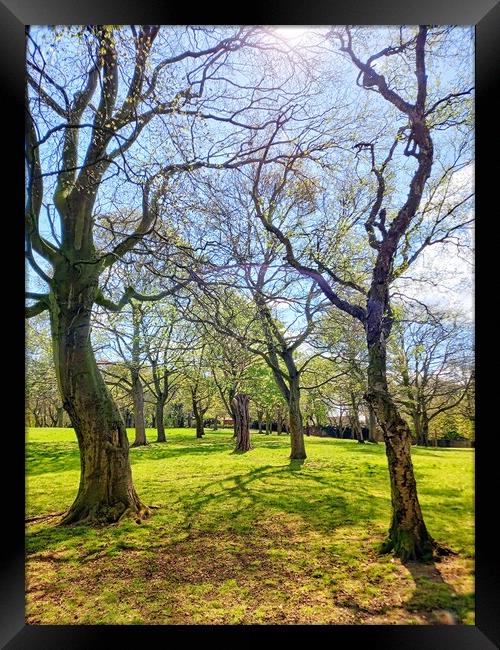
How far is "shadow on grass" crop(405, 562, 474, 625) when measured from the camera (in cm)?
177

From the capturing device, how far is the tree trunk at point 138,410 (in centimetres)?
236

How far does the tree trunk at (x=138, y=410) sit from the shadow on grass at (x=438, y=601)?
5.93ft

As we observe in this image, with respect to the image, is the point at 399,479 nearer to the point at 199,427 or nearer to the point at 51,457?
the point at 199,427

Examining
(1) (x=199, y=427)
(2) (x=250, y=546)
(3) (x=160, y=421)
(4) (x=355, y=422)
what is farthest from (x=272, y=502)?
(3) (x=160, y=421)

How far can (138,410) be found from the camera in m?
2.46

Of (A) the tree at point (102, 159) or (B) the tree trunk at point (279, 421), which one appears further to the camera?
(B) the tree trunk at point (279, 421)

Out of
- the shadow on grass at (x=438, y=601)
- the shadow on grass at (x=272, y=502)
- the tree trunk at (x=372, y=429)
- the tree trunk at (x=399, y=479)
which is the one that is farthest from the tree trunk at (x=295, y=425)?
the shadow on grass at (x=438, y=601)

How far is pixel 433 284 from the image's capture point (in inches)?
84.8

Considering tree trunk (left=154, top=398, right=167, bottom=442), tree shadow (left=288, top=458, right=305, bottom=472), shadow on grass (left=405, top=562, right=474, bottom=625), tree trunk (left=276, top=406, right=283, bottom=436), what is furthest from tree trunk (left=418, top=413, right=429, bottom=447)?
tree trunk (left=154, top=398, right=167, bottom=442)
